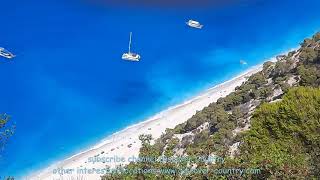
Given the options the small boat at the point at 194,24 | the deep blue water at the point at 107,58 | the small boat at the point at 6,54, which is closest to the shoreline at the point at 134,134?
the deep blue water at the point at 107,58

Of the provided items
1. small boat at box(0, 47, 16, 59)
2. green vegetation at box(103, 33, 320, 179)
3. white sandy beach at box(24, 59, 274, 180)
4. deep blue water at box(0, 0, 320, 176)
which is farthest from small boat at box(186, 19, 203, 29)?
green vegetation at box(103, 33, 320, 179)

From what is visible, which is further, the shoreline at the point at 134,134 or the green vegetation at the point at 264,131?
the shoreline at the point at 134,134

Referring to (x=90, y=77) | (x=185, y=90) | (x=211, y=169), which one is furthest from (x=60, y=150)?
(x=211, y=169)

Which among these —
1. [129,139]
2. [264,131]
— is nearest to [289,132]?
[264,131]

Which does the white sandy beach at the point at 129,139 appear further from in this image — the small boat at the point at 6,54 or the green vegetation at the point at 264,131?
the small boat at the point at 6,54

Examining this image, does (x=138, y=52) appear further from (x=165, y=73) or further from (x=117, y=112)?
(x=117, y=112)

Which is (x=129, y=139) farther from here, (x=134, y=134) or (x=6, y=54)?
(x=6, y=54)
